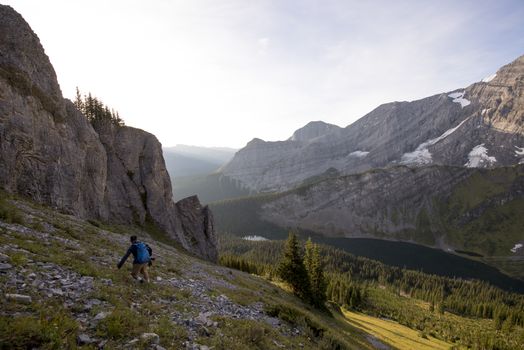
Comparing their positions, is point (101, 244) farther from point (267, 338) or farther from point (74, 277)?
point (267, 338)

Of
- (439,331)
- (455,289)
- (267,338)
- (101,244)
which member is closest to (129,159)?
(101,244)

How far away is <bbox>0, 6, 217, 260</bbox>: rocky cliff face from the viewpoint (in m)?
30.8

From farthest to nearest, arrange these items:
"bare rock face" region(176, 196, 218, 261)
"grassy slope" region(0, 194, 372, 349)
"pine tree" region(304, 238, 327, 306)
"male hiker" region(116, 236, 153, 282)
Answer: "bare rock face" region(176, 196, 218, 261) → "pine tree" region(304, 238, 327, 306) → "male hiker" region(116, 236, 153, 282) → "grassy slope" region(0, 194, 372, 349)

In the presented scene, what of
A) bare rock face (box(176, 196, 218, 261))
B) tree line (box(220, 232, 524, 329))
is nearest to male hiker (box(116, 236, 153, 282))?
bare rock face (box(176, 196, 218, 261))

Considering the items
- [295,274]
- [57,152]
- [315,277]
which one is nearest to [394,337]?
[315,277]

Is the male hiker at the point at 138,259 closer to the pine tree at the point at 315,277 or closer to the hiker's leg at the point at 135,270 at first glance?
the hiker's leg at the point at 135,270

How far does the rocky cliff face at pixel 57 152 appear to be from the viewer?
30797 millimetres

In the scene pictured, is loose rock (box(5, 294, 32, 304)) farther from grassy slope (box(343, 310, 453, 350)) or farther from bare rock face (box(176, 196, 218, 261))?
bare rock face (box(176, 196, 218, 261))

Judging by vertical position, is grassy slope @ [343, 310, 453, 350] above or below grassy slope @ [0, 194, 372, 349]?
below

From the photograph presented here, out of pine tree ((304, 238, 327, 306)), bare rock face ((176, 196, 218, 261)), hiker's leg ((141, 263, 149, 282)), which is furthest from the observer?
bare rock face ((176, 196, 218, 261))

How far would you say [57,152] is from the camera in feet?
123

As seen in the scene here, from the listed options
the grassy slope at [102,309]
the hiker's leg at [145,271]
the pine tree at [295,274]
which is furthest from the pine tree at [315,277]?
the hiker's leg at [145,271]

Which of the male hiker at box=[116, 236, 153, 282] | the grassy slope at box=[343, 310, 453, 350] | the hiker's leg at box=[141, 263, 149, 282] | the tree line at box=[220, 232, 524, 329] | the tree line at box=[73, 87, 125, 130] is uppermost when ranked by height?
the tree line at box=[73, 87, 125, 130]

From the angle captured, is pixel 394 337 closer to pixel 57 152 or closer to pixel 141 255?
pixel 141 255
